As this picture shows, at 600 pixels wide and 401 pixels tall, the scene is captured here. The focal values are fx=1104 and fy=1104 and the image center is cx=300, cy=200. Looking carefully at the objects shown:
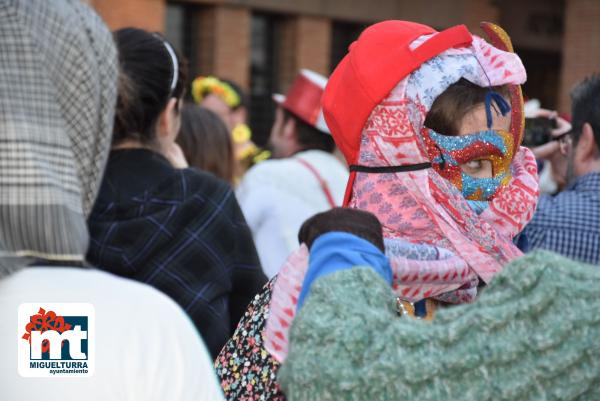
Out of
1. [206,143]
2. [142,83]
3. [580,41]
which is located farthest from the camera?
[580,41]

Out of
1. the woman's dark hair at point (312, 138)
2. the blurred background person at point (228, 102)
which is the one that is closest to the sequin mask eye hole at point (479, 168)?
the woman's dark hair at point (312, 138)

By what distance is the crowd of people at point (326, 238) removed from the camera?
142 centimetres

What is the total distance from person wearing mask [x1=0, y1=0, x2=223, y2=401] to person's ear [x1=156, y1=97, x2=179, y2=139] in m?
1.53

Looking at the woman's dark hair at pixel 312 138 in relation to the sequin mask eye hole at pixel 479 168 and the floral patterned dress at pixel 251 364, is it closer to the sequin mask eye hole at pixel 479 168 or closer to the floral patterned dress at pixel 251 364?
the sequin mask eye hole at pixel 479 168

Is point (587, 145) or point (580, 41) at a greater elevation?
point (587, 145)

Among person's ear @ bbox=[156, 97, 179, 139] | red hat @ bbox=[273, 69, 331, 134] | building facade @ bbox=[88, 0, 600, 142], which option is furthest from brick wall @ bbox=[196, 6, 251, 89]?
person's ear @ bbox=[156, 97, 179, 139]

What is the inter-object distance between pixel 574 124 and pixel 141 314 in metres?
2.70

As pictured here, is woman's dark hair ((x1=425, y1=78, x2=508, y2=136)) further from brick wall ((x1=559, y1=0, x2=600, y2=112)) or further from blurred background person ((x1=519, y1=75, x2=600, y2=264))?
brick wall ((x1=559, y1=0, x2=600, y2=112))

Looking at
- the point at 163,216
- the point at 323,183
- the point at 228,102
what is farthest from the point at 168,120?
the point at 228,102

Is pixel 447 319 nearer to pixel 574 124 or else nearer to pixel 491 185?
pixel 491 185

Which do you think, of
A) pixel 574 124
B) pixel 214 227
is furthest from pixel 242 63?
pixel 214 227

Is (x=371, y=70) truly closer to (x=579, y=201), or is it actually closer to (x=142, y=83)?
(x=142, y=83)

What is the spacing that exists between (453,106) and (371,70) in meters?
0.18
